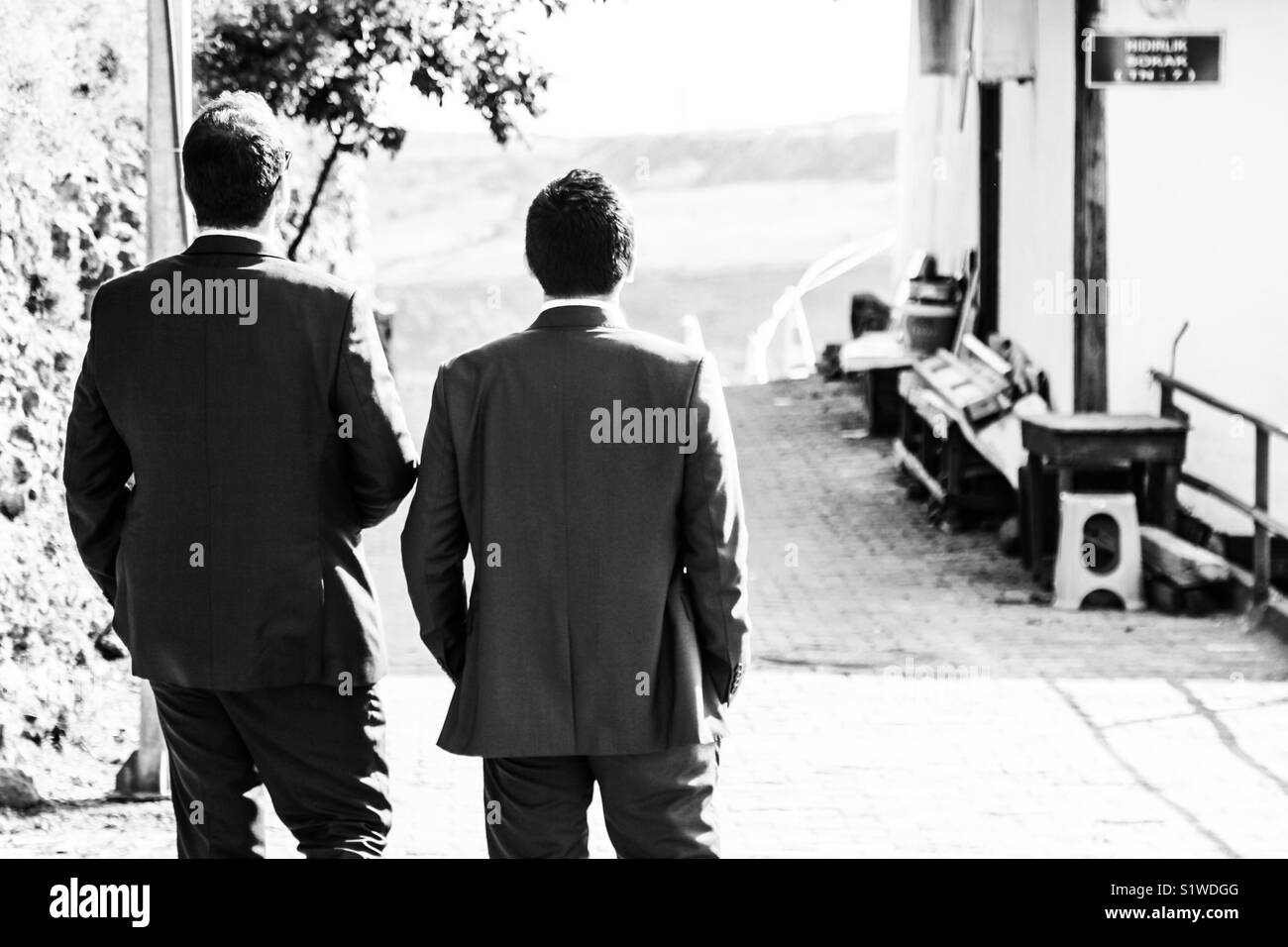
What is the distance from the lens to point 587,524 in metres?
3.75

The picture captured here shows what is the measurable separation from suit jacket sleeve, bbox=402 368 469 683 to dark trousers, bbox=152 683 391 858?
0.24m

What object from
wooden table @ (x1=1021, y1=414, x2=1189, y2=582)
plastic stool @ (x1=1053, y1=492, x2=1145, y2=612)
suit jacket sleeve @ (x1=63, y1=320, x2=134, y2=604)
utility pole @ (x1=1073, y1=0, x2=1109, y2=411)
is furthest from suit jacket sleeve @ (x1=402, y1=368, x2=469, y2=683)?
utility pole @ (x1=1073, y1=0, x2=1109, y2=411)

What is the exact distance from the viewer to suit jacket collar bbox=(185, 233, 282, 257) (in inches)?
152

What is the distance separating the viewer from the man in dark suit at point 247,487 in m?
3.82

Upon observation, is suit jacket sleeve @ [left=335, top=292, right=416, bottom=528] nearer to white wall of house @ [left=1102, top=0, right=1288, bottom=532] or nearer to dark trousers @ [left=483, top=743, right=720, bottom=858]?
dark trousers @ [left=483, top=743, right=720, bottom=858]

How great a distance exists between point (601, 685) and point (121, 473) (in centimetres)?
118

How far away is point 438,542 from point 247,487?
0.42 metres

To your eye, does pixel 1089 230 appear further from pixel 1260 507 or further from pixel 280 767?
pixel 280 767

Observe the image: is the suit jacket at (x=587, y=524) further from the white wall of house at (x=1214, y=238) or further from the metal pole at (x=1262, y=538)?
the white wall of house at (x=1214, y=238)

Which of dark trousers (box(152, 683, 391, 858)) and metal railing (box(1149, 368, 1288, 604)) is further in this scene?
metal railing (box(1149, 368, 1288, 604))

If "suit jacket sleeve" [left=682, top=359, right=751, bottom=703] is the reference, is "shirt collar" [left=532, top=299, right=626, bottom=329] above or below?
above

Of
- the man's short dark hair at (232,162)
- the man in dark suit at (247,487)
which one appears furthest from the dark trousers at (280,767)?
the man's short dark hair at (232,162)

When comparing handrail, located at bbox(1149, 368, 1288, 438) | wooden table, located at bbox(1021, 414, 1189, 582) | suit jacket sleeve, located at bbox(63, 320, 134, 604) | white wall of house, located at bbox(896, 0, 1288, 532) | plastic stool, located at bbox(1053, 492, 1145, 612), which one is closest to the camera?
suit jacket sleeve, located at bbox(63, 320, 134, 604)
